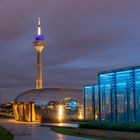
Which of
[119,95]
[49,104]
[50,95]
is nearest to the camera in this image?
[119,95]

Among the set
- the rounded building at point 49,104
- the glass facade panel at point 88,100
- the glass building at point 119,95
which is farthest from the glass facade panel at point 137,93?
the rounded building at point 49,104

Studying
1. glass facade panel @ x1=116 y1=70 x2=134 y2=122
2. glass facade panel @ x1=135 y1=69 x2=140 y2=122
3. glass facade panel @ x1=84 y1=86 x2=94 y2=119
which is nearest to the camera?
glass facade panel @ x1=135 y1=69 x2=140 y2=122

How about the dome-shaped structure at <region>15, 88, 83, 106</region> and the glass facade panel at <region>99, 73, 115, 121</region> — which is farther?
the dome-shaped structure at <region>15, 88, 83, 106</region>

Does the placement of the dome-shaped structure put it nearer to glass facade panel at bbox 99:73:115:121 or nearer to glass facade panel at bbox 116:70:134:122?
glass facade panel at bbox 99:73:115:121

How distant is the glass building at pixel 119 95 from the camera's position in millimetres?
49250

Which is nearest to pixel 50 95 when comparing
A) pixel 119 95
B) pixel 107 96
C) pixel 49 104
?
pixel 49 104

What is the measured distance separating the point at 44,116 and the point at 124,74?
37.6 meters

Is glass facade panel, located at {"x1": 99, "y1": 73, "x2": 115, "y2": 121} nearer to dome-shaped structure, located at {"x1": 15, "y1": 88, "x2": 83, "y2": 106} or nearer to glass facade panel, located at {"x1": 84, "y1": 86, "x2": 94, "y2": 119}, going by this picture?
glass facade panel, located at {"x1": 84, "y1": 86, "x2": 94, "y2": 119}

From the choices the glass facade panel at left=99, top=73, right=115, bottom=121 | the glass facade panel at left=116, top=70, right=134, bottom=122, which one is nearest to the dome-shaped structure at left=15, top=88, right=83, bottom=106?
the glass facade panel at left=99, top=73, right=115, bottom=121

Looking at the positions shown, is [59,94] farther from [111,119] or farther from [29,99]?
[111,119]

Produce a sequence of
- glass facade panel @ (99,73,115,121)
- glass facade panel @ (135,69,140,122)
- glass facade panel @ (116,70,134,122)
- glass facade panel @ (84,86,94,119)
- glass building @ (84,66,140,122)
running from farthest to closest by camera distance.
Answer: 1. glass facade panel @ (84,86,94,119)
2. glass facade panel @ (99,73,115,121)
3. glass facade panel @ (116,70,134,122)
4. glass building @ (84,66,140,122)
5. glass facade panel @ (135,69,140,122)

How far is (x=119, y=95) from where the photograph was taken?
53375 mm

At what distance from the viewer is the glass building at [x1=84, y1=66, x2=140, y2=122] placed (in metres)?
49.2

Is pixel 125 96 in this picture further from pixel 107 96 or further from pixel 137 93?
pixel 107 96
